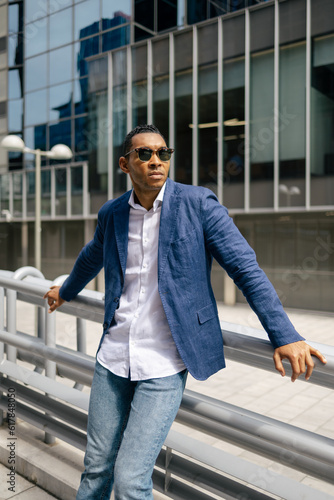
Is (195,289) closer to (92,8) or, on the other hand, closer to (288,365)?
(288,365)

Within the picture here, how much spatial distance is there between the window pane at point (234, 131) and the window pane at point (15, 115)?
14999 mm

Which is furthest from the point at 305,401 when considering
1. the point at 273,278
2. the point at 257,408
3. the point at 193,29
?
the point at 193,29

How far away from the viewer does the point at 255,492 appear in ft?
6.33

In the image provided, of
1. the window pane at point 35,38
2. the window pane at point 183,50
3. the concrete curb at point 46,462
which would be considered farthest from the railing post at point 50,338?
the window pane at point 35,38

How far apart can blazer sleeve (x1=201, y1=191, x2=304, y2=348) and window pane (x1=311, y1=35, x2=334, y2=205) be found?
11734 millimetres

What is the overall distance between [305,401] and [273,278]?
9.22 metres

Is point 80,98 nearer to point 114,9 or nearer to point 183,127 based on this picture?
point 114,9

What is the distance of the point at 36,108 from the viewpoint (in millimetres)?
25016

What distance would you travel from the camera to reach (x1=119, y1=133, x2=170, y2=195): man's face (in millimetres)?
1914

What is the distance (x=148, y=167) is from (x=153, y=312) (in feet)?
1.85

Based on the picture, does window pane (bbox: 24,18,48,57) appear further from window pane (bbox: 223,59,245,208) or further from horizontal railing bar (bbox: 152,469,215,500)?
horizontal railing bar (bbox: 152,469,215,500)

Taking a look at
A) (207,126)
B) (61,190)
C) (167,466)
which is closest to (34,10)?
(61,190)

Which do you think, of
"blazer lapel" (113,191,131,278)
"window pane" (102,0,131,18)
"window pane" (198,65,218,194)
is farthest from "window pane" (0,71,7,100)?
"blazer lapel" (113,191,131,278)

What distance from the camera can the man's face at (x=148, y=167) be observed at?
6.28ft
